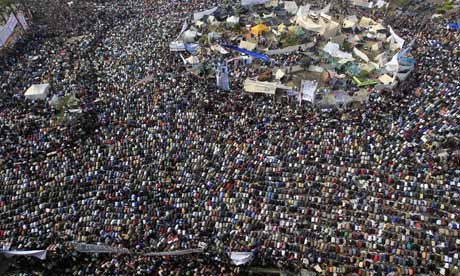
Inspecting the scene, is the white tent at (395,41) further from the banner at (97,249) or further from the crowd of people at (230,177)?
the banner at (97,249)

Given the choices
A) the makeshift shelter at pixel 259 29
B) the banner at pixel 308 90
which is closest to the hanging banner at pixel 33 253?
the banner at pixel 308 90

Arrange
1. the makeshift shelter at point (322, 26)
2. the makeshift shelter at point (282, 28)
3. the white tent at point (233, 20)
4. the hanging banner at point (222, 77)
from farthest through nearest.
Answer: the white tent at point (233, 20)
the makeshift shelter at point (282, 28)
the makeshift shelter at point (322, 26)
the hanging banner at point (222, 77)

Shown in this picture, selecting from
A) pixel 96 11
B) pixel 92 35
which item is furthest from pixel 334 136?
pixel 96 11

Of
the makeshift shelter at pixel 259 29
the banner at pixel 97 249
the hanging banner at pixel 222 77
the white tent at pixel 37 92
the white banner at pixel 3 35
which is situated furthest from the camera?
the makeshift shelter at pixel 259 29

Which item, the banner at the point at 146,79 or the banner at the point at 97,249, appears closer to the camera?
the banner at the point at 97,249

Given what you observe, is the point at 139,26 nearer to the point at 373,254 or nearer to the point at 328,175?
the point at 328,175

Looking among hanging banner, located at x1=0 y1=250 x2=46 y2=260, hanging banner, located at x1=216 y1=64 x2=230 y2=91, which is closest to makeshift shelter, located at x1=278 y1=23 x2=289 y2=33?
hanging banner, located at x1=216 y1=64 x2=230 y2=91

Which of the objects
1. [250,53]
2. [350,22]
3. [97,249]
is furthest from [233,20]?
[97,249]
